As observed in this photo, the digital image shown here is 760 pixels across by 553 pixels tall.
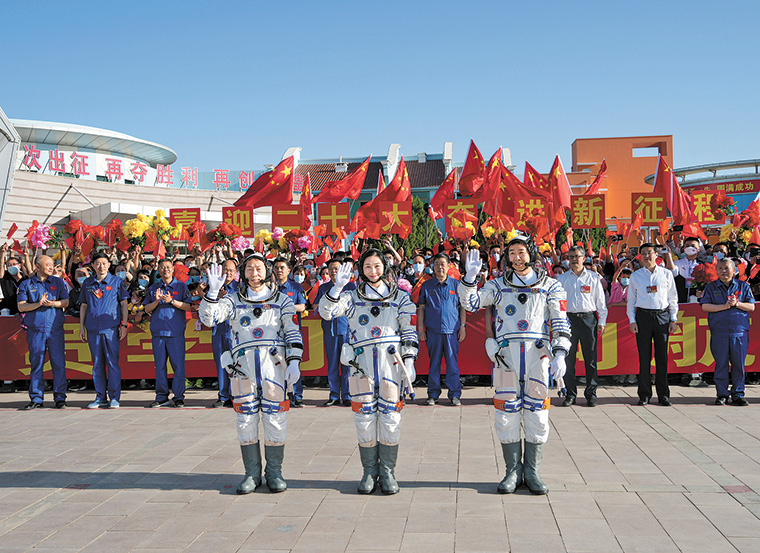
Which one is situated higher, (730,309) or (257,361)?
(730,309)

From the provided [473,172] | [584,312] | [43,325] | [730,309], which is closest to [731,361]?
[730,309]

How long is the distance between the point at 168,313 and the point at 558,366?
226 inches

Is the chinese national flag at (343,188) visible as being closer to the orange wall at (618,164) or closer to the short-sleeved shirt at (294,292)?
the short-sleeved shirt at (294,292)

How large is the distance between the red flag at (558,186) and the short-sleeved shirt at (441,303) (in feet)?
22.7

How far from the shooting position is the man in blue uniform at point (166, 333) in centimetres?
899

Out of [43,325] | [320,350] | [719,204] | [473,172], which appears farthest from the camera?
[473,172]

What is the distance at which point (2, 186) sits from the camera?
12.0 m

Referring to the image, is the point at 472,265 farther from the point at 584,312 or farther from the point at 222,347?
the point at 222,347

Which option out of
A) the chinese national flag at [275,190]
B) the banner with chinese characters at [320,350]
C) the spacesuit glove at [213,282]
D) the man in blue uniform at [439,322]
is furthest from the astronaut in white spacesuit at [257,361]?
the chinese national flag at [275,190]

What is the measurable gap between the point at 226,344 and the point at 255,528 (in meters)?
4.86

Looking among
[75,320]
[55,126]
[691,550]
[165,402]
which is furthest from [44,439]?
[55,126]

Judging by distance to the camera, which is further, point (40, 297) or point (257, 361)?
point (40, 297)

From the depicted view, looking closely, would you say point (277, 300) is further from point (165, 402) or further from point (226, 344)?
point (165, 402)

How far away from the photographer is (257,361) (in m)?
5.18
